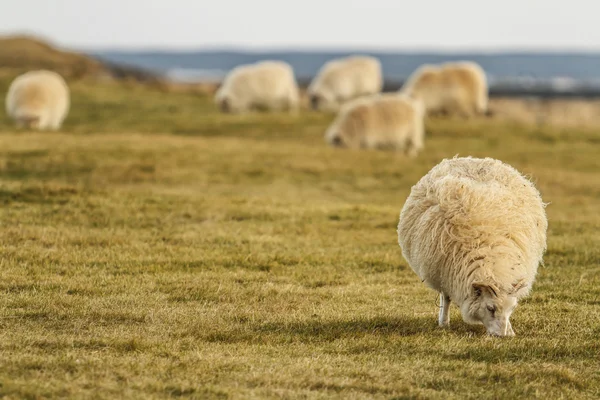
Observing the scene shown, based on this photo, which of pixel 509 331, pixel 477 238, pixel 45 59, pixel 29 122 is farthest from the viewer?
pixel 45 59

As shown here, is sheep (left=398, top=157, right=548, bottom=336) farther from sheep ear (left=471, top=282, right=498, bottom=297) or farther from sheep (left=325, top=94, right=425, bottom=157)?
sheep (left=325, top=94, right=425, bottom=157)

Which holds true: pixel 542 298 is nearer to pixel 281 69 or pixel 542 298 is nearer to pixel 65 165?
pixel 65 165

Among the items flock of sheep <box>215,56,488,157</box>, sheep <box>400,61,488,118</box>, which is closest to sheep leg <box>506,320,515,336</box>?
flock of sheep <box>215,56,488,157</box>

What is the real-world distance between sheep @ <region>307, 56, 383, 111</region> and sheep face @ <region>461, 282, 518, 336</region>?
3367 centimetres

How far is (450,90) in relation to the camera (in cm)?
3762

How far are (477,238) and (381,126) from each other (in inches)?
712

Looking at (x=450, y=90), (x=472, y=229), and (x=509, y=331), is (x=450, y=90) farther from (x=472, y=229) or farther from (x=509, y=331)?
(x=509, y=331)

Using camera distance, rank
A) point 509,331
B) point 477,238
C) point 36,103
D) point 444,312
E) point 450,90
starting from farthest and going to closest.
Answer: point 450,90 → point 36,103 → point 444,312 → point 477,238 → point 509,331

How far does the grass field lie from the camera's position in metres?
7.08

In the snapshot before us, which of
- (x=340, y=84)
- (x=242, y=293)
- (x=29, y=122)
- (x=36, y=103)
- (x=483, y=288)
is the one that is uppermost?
(x=340, y=84)

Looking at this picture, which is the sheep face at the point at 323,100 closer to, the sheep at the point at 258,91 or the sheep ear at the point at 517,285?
the sheep at the point at 258,91

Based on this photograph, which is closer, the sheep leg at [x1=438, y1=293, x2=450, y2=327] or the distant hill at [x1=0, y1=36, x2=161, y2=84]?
the sheep leg at [x1=438, y1=293, x2=450, y2=327]

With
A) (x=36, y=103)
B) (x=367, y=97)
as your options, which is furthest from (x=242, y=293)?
(x=367, y=97)

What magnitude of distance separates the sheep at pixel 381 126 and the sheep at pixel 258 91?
1215 centimetres
